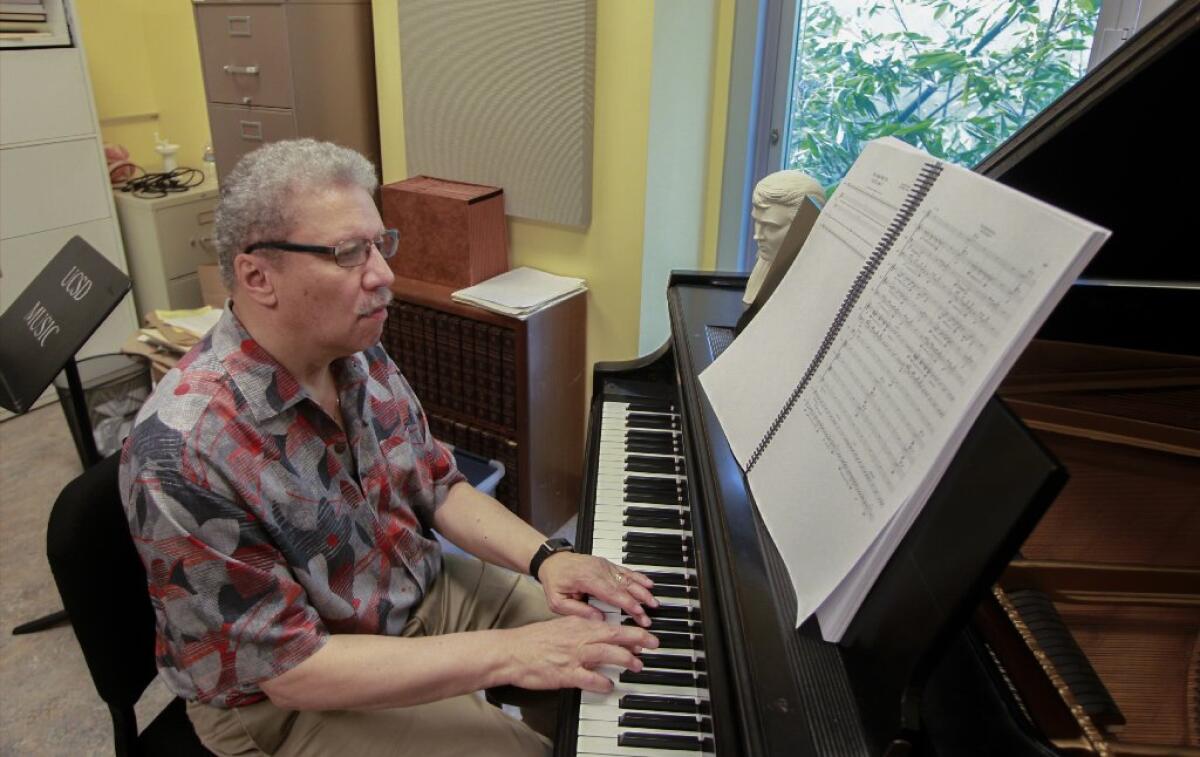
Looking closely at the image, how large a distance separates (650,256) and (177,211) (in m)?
2.13

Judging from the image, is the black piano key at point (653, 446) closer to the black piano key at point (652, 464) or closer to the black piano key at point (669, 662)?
the black piano key at point (652, 464)

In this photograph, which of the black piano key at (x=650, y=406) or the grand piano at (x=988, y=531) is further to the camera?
the black piano key at (x=650, y=406)

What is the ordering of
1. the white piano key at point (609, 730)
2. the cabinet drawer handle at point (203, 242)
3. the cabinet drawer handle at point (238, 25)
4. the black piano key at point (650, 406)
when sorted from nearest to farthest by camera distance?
the white piano key at point (609, 730) < the black piano key at point (650, 406) < the cabinet drawer handle at point (238, 25) < the cabinet drawer handle at point (203, 242)

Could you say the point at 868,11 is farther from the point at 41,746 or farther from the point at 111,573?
the point at 41,746

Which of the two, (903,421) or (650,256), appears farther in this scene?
(650,256)

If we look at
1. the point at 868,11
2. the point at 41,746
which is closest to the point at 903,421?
the point at 868,11

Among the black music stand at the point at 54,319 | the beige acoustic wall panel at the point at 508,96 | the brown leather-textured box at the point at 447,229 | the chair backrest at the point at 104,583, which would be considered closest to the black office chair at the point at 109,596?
the chair backrest at the point at 104,583

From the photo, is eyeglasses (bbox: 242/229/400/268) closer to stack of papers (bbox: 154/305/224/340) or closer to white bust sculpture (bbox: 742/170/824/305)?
white bust sculpture (bbox: 742/170/824/305)

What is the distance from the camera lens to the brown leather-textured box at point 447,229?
2389 millimetres

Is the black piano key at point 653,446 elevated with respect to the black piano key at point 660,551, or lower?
elevated

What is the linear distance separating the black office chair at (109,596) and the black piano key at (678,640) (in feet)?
2.40

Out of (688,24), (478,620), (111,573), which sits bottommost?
(478,620)

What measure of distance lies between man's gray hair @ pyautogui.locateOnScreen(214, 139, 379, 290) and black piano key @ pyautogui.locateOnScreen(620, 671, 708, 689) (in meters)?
0.74

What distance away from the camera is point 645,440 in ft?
4.71
